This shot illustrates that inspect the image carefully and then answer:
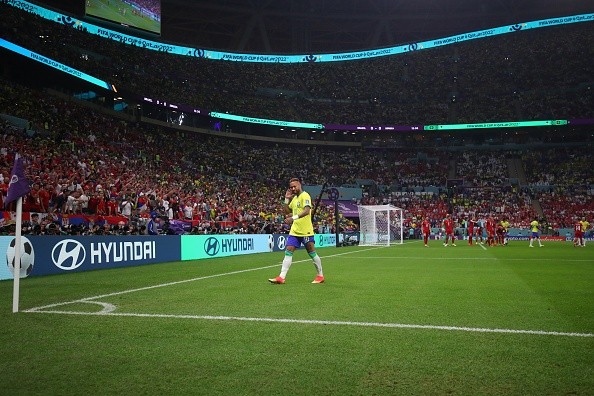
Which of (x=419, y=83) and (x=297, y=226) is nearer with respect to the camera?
(x=297, y=226)

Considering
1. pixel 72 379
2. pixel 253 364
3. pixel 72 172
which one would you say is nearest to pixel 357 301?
pixel 253 364

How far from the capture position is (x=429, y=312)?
683 cm

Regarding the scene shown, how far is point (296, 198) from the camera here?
10.3 meters

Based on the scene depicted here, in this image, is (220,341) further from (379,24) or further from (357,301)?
(379,24)

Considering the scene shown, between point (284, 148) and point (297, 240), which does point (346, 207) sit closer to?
point (284, 148)

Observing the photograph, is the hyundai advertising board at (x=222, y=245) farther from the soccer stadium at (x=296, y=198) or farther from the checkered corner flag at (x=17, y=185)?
the checkered corner flag at (x=17, y=185)

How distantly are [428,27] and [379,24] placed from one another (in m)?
8.55

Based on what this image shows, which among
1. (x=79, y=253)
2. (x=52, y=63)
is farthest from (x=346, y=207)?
(x=79, y=253)

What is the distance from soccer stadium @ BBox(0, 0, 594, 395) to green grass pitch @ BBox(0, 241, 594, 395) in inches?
1.7

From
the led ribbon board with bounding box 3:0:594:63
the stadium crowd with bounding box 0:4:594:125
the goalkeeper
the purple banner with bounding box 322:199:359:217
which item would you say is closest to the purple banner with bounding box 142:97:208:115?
the stadium crowd with bounding box 0:4:594:125

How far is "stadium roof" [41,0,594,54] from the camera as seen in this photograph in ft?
208

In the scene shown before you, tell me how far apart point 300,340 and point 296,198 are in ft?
17.7

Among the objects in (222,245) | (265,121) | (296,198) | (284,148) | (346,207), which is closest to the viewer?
(296,198)

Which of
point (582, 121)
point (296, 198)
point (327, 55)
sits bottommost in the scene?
point (296, 198)
